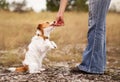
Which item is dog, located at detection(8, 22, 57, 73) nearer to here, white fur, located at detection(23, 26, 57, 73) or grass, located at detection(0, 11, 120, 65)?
white fur, located at detection(23, 26, 57, 73)

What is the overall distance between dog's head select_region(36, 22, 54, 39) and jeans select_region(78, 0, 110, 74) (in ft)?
2.04

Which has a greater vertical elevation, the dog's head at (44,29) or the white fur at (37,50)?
the dog's head at (44,29)

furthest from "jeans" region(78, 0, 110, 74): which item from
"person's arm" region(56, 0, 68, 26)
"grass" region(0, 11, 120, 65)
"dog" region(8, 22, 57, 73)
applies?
"grass" region(0, 11, 120, 65)

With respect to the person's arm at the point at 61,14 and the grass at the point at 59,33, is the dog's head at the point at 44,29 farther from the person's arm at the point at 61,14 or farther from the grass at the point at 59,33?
the grass at the point at 59,33

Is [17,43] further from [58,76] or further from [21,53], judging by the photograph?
[58,76]

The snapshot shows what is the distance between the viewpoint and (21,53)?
1054cm

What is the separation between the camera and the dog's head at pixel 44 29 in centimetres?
675

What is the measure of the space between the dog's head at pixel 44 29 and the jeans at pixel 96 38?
622 millimetres

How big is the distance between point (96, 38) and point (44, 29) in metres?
0.84

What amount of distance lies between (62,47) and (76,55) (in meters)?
1.80

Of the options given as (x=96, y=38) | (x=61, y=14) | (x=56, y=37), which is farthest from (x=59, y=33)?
(x=61, y=14)

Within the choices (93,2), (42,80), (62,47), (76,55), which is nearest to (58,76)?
(42,80)

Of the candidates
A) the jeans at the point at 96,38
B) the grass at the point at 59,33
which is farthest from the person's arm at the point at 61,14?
the grass at the point at 59,33

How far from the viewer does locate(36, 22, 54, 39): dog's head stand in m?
6.75
